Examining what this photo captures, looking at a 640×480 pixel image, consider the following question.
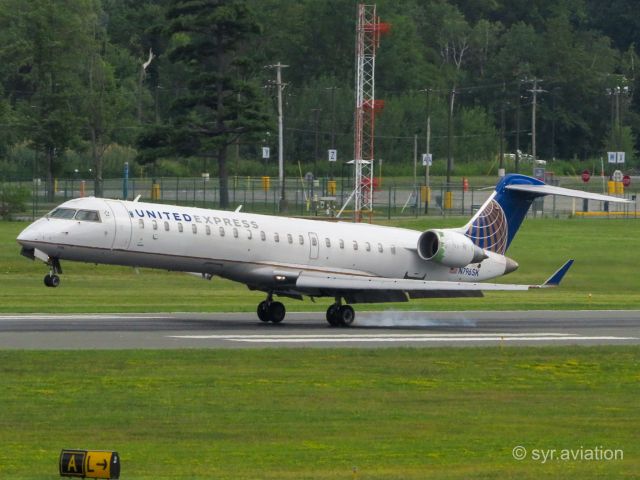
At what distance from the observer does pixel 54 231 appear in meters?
32.7

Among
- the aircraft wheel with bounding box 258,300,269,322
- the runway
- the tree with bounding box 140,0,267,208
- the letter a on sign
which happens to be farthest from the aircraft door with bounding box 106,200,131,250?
the tree with bounding box 140,0,267,208

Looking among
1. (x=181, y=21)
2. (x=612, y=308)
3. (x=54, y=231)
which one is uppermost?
(x=181, y=21)

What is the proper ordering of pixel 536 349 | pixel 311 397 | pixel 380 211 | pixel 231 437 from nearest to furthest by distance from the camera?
pixel 231 437
pixel 311 397
pixel 536 349
pixel 380 211

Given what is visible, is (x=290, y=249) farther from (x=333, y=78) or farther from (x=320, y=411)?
(x=333, y=78)

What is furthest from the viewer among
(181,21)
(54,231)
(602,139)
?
(602,139)

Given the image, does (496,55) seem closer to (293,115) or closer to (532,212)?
(293,115)

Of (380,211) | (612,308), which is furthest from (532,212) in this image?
(612,308)

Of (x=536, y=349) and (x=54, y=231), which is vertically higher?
(x=54, y=231)

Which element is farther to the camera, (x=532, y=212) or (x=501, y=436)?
(x=532, y=212)

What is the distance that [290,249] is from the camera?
1393 inches

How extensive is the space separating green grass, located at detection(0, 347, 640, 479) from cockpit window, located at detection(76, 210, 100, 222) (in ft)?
21.6

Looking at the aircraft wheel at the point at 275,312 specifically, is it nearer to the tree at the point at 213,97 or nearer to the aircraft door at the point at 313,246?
the aircraft door at the point at 313,246

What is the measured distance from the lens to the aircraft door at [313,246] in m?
35.8

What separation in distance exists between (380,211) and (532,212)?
31.0 ft
